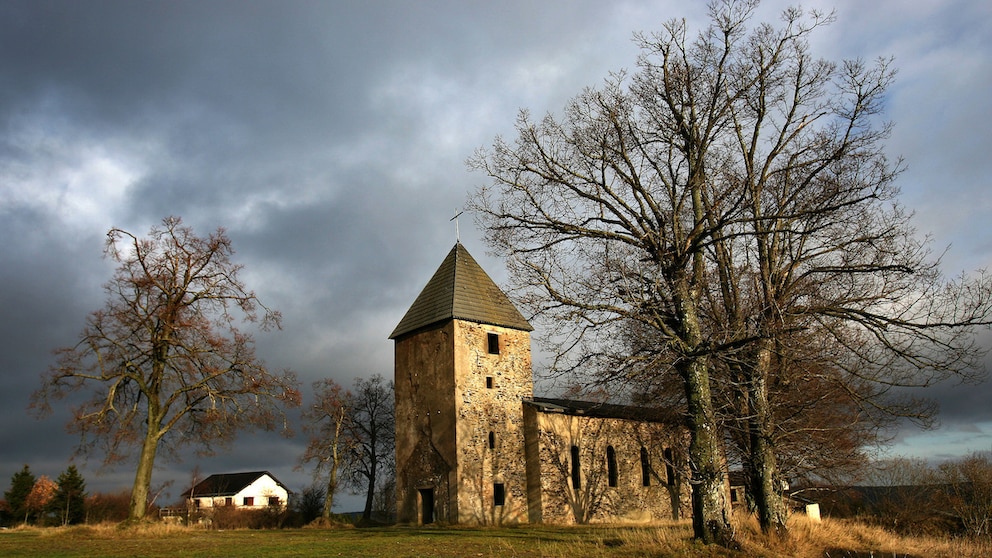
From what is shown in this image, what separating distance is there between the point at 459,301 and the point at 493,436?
577cm

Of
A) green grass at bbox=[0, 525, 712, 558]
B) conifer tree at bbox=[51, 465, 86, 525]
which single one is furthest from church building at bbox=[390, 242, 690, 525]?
conifer tree at bbox=[51, 465, 86, 525]

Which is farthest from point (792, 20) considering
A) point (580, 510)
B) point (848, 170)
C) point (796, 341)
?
point (580, 510)

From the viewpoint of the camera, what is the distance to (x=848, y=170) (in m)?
13.8

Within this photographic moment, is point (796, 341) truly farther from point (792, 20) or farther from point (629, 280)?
point (792, 20)

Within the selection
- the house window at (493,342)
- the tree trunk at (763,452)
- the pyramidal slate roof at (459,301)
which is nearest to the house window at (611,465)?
the pyramidal slate roof at (459,301)

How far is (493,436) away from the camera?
26.9m

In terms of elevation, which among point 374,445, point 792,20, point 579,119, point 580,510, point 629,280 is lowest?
point 580,510

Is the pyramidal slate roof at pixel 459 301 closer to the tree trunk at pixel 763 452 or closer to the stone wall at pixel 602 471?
the stone wall at pixel 602 471

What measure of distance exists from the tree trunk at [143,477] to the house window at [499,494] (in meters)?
12.3

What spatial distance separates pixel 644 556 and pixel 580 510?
16.2 metres

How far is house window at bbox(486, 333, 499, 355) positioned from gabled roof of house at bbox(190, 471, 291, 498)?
161ft

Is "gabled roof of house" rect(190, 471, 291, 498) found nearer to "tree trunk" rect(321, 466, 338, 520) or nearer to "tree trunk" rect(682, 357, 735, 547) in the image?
"tree trunk" rect(321, 466, 338, 520)

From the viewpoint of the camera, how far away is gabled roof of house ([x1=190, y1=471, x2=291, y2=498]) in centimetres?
6975

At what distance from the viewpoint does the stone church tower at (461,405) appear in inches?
1014
